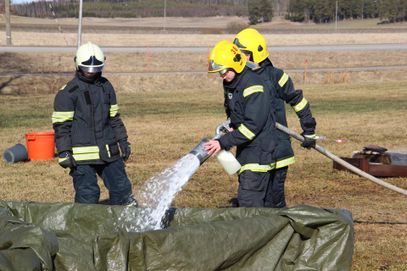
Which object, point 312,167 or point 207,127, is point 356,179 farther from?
point 207,127

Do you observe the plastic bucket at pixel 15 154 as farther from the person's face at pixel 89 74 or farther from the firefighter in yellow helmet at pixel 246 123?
the firefighter in yellow helmet at pixel 246 123

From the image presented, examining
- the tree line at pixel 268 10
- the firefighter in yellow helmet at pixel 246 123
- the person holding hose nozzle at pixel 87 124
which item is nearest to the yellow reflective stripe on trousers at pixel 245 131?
the firefighter in yellow helmet at pixel 246 123

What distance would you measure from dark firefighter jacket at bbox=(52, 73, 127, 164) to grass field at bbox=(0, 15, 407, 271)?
2.30m

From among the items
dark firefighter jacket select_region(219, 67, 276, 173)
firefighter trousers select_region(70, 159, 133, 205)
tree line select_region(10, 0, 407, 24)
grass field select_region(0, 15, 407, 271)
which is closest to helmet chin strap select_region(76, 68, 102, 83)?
firefighter trousers select_region(70, 159, 133, 205)

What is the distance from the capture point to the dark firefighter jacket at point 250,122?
5.83 metres

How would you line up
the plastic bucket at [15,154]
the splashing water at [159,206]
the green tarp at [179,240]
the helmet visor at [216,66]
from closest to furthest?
the green tarp at [179,240]
the splashing water at [159,206]
the helmet visor at [216,66]
the plastic bucket at [15,154]

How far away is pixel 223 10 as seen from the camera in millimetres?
113562

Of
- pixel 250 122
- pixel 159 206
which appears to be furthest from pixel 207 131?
pixel 159 206

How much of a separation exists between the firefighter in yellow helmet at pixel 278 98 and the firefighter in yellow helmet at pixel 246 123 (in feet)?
0.68

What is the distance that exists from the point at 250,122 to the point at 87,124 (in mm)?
1485

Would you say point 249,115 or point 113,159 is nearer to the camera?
point 249,115

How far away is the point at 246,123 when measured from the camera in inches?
231

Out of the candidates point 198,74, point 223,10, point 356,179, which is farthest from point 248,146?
point 223,10

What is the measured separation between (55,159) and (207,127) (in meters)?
4.28
